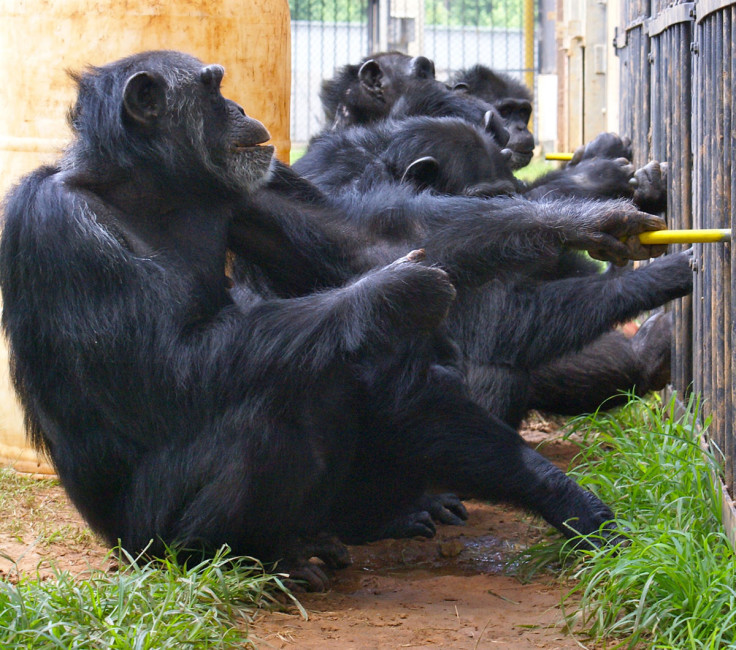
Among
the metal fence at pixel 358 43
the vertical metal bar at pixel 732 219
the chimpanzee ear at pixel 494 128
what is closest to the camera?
the vertical metal bar at pixel 732 219

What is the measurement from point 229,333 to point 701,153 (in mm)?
1950

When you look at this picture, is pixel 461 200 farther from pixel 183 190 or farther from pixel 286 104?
pixel 286 104

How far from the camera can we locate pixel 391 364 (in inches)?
157

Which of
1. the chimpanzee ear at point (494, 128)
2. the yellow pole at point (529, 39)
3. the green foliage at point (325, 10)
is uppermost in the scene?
the green foliage at point (325, 10)

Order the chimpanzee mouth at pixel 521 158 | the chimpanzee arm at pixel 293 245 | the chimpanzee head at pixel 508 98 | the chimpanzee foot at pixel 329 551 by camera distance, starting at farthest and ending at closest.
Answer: the chimpanzee head at pixel 508 98, the chimpanzee mouth at pixel 521 158, the chimpanzee arm at pixel 293 245, the chimpanzee foot at pixel 329 551

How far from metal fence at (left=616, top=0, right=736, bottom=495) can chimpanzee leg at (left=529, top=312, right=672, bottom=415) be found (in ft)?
1.02

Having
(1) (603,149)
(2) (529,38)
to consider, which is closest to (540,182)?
(1) (603,149)

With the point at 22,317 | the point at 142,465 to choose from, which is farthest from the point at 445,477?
the point at 22,317

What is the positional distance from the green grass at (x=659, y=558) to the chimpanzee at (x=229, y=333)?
0.19 meters

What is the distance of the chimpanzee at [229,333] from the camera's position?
3.38m

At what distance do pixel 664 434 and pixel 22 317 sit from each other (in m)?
2.46

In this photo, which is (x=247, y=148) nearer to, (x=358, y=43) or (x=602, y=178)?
(x=602, y=178)

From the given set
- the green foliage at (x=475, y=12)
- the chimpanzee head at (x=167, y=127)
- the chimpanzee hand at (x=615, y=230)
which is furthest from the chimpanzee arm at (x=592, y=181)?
the green foliage at (x=475, y=12)

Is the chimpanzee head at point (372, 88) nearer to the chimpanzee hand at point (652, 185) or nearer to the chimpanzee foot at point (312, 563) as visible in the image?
the chimpanzee hand at point (652, 185)
